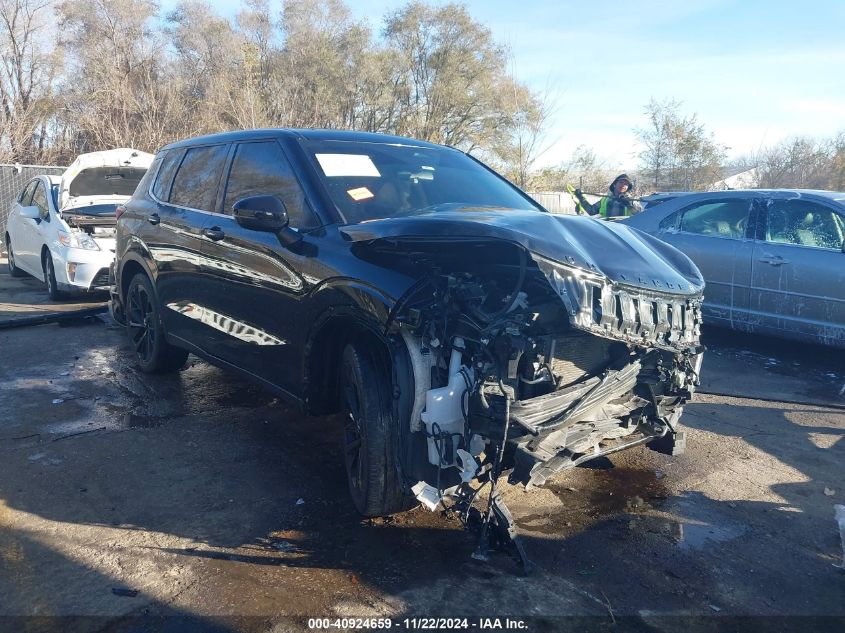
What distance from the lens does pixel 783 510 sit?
12.6ft

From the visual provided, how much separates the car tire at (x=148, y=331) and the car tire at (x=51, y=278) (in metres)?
3.91

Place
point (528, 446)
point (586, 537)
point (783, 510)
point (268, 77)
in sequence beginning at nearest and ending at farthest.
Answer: point (528, 446) → point (586, 537) → point (783, 510) → point (268, 77)

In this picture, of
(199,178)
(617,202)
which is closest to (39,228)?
(199,178)

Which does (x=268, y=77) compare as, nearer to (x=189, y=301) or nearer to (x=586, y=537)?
(x=189, y=301)

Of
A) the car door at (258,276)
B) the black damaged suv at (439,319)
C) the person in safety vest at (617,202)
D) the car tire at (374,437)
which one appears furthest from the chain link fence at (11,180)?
the car tire at (374,437)

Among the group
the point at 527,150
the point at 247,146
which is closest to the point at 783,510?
the point at 247,146

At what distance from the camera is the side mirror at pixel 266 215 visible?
3.75 m

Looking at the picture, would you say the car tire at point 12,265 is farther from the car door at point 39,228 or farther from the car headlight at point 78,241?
the car headlight at point 78,241

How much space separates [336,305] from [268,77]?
27266mm

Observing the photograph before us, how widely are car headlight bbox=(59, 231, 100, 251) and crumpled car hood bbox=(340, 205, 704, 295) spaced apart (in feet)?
22.4

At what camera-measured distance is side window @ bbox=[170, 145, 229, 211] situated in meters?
4.91

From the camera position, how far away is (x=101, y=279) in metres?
9.14

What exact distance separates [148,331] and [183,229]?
1.40 m

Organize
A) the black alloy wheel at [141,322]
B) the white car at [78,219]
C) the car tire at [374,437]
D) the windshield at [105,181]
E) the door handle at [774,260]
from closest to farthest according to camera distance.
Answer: the car tire at [374,437] → the black alloy wheel at [141,322] → the door handle at [774,260] → the white car at [78,219] → the windshield at [105,181]
